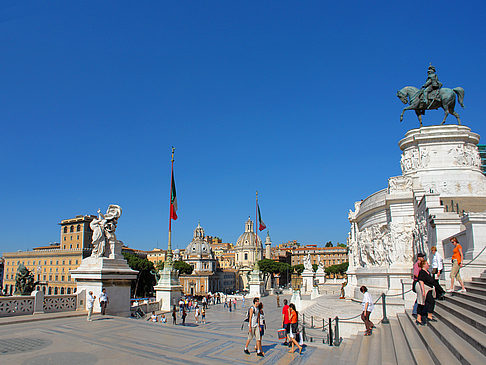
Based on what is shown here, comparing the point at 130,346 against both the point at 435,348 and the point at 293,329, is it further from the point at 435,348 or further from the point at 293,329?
the point at 435,348

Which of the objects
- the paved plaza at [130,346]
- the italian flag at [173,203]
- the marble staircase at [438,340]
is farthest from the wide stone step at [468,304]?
the italian flag at [173,203]

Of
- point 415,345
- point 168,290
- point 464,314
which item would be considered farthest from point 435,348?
point 168,290

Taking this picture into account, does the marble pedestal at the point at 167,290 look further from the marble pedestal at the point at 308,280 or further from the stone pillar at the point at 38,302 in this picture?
the marble pedestal at the point at 308,280

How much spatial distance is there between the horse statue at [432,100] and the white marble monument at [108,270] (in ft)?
74.1

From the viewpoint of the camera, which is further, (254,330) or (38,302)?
(38,302)

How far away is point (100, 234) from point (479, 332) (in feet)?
35.1

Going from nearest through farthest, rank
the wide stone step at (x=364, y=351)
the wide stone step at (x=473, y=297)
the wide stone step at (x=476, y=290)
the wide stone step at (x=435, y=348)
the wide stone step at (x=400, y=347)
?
the wide stone step at (x=435, y=348), the wide stone step at (x=400, y=347), the wide stone step at (x=364, y=351), the wide stone step at (x=473, y=297), the wide stone step at (x=476, y=290)

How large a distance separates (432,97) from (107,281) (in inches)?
983

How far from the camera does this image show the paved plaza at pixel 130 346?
248 inches

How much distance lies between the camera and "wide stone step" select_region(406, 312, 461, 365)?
5349mm

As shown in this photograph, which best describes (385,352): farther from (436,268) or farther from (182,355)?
(182,355)

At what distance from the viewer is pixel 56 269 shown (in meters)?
82.1

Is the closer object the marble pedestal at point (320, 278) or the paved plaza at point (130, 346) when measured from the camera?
the paved plaza at point (130, 346)

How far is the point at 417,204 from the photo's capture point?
60.7 feet
